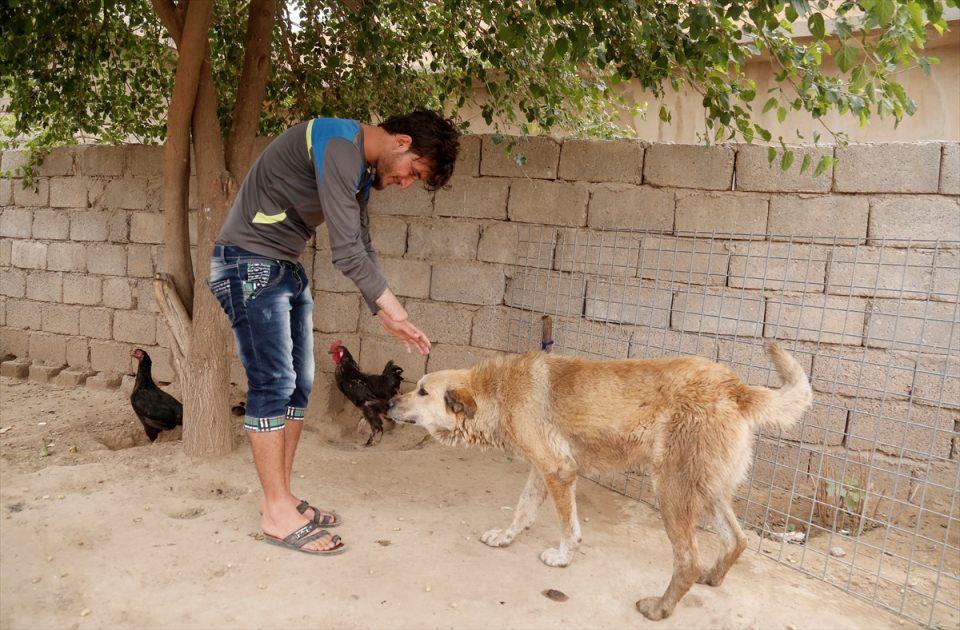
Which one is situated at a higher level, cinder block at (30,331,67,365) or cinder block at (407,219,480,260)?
cinder block at (407,219,480,260)

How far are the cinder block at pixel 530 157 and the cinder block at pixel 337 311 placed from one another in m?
1.74

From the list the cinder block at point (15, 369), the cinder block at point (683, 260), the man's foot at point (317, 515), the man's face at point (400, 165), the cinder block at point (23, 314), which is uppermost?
the man's face at point (400, 165)

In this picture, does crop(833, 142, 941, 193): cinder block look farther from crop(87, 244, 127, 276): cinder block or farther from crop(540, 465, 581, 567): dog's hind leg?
crop(87, 244, 127, 276): cinder block

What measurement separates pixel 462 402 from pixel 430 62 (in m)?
3.71

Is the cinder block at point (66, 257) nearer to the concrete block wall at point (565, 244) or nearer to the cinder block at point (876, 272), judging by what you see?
the concrete block wall at point (565, 244)

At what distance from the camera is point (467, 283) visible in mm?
5301

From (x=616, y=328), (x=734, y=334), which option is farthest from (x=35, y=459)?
(x=734, y=334)

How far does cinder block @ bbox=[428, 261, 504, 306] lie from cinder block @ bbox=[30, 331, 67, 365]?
4.39 meters

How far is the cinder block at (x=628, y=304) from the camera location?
15.3 feet

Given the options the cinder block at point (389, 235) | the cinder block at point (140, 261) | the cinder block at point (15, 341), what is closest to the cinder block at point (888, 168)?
the cinder block at point (389, 235)

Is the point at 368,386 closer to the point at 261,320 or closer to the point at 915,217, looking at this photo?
the point at 261,320

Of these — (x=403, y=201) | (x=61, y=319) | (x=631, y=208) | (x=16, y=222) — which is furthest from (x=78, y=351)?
(x=631, y=208)

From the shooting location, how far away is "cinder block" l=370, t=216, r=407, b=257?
5520mm

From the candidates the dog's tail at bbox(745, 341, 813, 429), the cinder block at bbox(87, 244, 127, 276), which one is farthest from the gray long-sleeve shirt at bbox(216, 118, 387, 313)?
the cinder block at bbox(87, 244, 127, 276)
